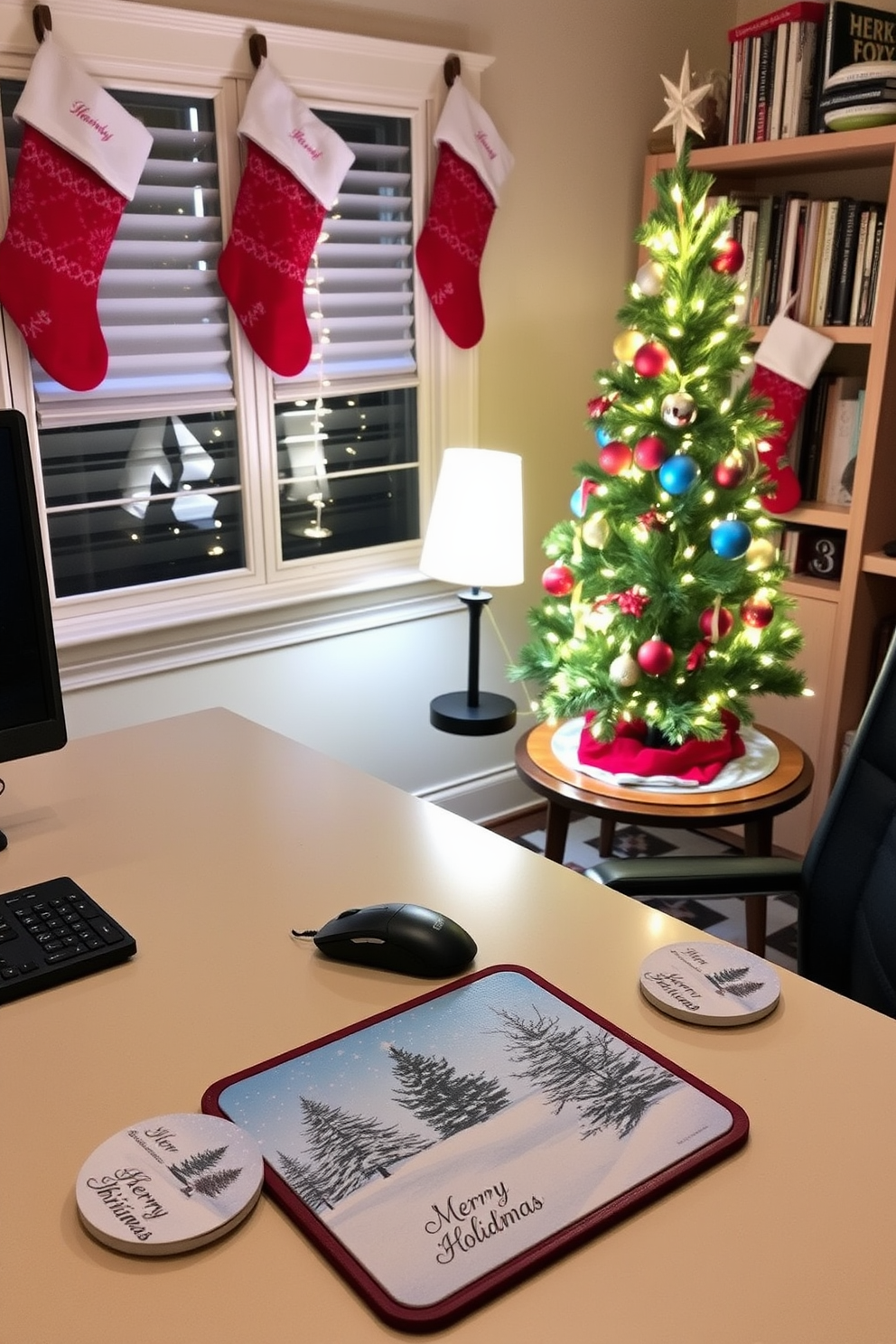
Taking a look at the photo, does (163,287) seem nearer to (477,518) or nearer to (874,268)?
(477,518)

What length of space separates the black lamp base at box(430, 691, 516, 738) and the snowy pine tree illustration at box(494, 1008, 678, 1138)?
1.64 metres

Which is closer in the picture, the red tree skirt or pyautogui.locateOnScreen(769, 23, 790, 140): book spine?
the red tree skirt

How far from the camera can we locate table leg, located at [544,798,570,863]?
2260mm

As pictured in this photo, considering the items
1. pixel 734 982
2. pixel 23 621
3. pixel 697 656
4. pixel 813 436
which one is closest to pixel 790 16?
pixel 813 436

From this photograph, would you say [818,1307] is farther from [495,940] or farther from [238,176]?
[238,176]

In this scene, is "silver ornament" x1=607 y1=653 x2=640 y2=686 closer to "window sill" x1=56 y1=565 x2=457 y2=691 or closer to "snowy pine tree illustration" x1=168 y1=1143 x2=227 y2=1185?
"window sill" x1=56 y1=565 x2=457 y2=691

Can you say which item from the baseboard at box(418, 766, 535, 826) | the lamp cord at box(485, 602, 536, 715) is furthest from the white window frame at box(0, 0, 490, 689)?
the baseboard at box(418, 766, 535, 826)

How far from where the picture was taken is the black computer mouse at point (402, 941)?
3.60ft

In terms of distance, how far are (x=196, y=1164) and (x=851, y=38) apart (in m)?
2.69

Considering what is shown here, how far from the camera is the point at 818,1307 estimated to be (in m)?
0.73

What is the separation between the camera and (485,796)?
3.19 meters

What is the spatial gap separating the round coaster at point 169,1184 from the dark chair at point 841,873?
2.05 ft

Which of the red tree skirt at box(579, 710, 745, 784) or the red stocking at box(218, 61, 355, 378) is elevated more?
the red stocking at box(218, 61, 355, 378)

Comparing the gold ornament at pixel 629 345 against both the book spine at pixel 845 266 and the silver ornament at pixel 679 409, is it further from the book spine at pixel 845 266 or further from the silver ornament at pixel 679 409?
the book spine at pixel 845 266
